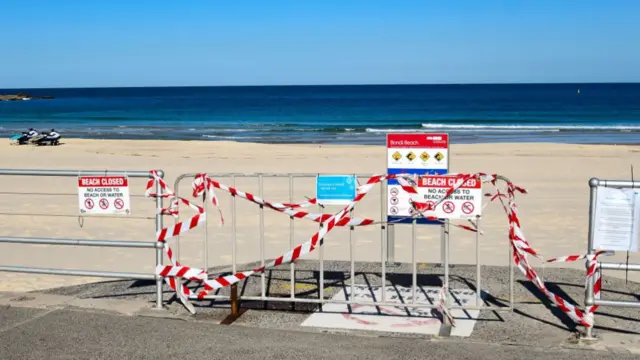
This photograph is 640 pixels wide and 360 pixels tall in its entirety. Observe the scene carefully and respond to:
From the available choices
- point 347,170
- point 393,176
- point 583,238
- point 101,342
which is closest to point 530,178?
point 347,170

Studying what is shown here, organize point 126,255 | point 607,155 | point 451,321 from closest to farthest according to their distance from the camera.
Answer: point 451,321 → point 126,255 → point 607,155

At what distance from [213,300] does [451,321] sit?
238 centimetres

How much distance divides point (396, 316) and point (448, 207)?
1121 mm

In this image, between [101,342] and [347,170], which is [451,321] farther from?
[347,170]

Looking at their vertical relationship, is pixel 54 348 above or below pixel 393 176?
below

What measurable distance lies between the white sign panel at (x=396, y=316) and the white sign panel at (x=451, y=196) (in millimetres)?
922

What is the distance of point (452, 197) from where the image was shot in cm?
668

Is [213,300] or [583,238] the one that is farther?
[583,238]

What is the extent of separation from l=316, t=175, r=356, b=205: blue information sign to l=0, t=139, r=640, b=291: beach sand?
73.5 inches

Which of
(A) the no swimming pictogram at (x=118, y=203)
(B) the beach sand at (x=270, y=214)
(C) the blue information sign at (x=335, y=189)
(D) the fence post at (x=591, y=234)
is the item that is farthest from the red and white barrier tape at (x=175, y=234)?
(D) the fence post at (x=591, y=234)

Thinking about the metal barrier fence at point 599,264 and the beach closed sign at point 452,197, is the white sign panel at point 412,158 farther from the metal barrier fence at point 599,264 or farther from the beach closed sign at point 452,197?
the metal barrier fence at point 599,264

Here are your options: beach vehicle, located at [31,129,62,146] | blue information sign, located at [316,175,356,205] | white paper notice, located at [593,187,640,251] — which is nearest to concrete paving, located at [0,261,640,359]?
white paper notice, located at [593,187,640,251]

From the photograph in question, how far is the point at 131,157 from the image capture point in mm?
27531

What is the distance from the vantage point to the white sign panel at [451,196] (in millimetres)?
6617
